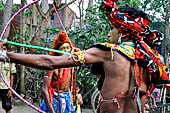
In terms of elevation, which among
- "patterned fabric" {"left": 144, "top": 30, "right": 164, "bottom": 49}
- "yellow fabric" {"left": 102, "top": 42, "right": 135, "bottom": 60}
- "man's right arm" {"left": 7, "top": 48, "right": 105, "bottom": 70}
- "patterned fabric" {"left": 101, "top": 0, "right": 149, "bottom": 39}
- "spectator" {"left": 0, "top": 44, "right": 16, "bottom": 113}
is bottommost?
"spectator" {"left": 0, "top": 44, "right": 16, "bottom": 113}

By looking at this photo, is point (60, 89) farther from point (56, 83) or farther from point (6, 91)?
point (6, 91)

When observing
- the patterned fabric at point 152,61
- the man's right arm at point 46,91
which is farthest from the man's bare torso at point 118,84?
the man's right arm at point 46,91

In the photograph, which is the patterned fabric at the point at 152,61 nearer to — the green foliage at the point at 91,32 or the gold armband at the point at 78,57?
the gold armband at the point at 78,57

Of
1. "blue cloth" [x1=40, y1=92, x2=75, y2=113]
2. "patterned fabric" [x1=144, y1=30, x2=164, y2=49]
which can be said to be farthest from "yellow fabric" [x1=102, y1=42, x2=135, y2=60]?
"blue cloth" [x1=40, y1=92, x2=75, y2=113]

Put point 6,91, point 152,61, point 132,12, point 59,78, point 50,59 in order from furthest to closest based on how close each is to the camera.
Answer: point 6,91, point 59,78, point 132,12, point 152,61, point 50,59

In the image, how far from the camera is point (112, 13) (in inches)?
94.7

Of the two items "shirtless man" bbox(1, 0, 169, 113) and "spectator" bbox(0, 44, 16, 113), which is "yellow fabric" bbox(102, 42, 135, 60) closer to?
"shirtless man" bbox(1, 0, 169, 113)

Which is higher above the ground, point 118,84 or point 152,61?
point 152,61

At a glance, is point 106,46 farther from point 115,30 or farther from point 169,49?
point 169,49

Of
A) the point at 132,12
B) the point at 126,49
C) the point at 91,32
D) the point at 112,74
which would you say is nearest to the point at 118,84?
the point at 112,74

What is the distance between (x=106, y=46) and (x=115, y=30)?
38 centimetres

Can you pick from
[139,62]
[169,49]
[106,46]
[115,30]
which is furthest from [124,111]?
[169,49]

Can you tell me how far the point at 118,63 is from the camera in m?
2.22

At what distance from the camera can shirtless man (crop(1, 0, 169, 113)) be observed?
6.91 feet
